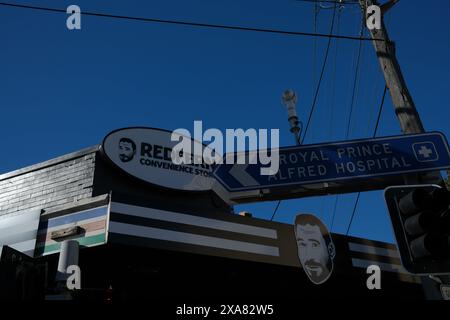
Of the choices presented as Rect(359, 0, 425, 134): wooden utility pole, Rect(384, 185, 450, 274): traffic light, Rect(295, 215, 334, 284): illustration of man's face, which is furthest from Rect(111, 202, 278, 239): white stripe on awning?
Rect(384, 185, 450, 274): traffic light

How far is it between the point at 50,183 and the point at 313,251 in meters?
5.28

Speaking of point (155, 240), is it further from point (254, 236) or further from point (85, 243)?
point (254, 236)

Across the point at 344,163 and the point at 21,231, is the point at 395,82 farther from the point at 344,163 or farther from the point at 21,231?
the point at 21,231

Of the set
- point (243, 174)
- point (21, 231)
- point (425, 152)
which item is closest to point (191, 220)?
point (243, 174)

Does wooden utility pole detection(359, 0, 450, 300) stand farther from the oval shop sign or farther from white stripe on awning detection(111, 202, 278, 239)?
the oval shop sign

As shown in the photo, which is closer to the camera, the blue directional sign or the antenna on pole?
the blue directional sign

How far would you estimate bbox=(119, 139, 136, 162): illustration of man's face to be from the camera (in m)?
8.66

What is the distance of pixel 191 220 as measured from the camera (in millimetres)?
7148

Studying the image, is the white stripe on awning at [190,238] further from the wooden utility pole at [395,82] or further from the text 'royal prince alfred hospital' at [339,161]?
the wooden utility pole at [395,82]

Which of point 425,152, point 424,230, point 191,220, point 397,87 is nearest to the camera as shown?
point 424,230

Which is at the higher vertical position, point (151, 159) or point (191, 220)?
point (151, 159)

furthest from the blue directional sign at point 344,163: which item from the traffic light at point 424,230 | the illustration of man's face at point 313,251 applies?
the illustration of man's face at point 313,251

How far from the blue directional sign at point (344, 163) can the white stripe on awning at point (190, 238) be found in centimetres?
183

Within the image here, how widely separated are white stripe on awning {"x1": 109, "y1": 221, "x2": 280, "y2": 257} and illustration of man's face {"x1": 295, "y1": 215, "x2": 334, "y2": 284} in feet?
1.65
